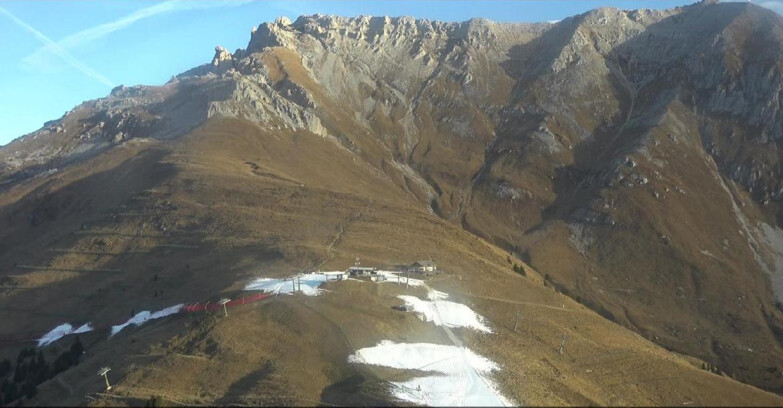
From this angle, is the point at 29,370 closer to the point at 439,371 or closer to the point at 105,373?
the point at 105,373

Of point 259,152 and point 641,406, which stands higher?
point 259,152

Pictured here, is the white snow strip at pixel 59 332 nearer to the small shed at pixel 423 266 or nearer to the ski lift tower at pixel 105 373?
the ski lift tower at pixel 105 373

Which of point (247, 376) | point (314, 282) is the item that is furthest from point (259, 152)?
point (247, 376)

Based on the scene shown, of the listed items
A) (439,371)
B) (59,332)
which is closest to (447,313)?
(439,371)

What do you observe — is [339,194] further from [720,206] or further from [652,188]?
[720,206]

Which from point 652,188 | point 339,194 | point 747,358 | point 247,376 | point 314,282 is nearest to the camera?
point 247,376

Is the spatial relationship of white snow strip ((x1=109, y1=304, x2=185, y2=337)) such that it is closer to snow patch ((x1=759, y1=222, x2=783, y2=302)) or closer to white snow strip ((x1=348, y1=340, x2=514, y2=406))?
white snow strip ((x1=348, y1=340, x2=514, y2=406))

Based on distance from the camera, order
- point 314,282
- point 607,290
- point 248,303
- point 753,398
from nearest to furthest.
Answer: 1. point 753,398
2. point 248,303
3. point 314,282
4. point 607,290
